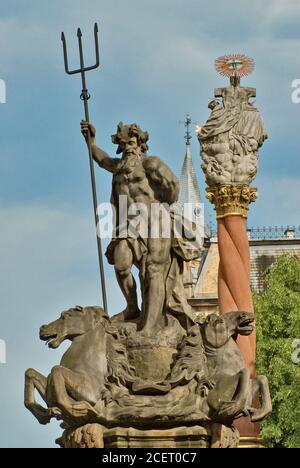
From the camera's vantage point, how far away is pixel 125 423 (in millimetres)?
20375

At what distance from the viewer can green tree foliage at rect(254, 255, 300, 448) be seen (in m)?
45.5

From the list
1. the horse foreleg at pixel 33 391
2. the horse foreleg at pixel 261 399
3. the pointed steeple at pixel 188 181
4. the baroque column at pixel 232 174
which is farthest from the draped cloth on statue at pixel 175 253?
the pointed steeple at pixel 188 181

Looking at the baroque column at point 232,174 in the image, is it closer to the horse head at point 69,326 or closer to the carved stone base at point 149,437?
the horse head at point 69,326

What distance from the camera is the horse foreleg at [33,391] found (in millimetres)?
20516

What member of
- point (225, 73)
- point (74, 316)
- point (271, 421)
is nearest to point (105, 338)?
point (74, 316)

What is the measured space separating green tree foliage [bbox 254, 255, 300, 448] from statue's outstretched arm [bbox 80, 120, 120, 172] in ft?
77.3

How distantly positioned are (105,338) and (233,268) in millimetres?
12717

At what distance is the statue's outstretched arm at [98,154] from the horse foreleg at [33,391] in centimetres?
319

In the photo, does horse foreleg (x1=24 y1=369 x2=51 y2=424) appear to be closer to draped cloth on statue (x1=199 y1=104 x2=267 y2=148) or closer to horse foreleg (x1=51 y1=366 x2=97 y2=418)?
horse foreleg (x1=51 y1=366 x2=97 y2=418)

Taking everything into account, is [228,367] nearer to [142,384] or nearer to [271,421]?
[142,384]

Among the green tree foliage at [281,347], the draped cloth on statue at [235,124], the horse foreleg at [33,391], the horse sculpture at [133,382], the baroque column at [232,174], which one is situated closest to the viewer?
the horse sculpture at [133,382]

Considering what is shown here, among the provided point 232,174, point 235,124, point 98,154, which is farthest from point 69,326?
point 235,124

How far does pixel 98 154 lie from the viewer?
73.8ft

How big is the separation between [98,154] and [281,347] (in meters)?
27.3
